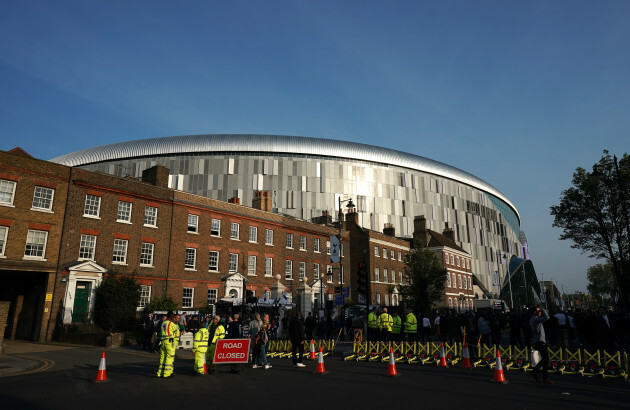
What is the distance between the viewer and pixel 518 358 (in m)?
15.0

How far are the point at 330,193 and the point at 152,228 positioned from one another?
172 feet

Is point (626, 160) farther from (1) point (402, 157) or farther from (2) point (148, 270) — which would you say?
(1) point (402, 157)

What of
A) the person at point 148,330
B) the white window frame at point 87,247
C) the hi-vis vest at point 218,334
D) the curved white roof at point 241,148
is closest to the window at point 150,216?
the white window frame at point 87,247

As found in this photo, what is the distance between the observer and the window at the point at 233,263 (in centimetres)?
3604

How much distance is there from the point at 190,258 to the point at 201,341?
69.9 ft

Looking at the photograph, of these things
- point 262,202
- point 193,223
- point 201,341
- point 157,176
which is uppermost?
point 262,202

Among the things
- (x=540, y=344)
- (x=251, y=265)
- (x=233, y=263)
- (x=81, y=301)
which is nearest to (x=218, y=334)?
(x=540, y=344)

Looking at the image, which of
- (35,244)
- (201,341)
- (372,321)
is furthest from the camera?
(35,244)

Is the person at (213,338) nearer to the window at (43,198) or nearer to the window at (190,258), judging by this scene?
the window at (43,198)

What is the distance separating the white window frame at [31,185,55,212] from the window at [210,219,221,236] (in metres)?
11.7

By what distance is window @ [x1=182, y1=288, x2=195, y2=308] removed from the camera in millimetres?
32406

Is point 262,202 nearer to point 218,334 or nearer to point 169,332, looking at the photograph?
point 218,334

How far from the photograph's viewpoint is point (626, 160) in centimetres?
3008

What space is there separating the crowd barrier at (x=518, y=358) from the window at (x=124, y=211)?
19.3 m
